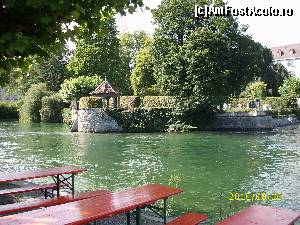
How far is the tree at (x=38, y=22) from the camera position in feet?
13.8

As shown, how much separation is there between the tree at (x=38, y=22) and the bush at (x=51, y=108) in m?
53.5

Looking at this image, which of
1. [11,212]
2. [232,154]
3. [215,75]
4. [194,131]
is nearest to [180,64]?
[215,75]

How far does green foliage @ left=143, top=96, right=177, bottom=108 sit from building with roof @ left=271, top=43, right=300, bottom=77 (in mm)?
56799

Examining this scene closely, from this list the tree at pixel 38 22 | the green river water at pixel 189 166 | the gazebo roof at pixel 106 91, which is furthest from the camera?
the gazebo roof at pixel 106 91

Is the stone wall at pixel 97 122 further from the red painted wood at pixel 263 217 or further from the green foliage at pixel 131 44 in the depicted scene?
the green foliage at pixel 131 44

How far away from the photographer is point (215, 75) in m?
39.1

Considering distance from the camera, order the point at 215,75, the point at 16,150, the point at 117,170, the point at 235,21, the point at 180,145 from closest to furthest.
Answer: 1. the point at 117,170
2. the point at 16,150
3. the point at 180,145
4. the point at 215,75
5. the point at 235,21

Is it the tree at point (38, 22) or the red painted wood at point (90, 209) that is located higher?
the tree at point (38, 22)

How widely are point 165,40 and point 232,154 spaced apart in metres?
22.1

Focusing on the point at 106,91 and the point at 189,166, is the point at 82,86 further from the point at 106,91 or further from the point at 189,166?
the point at 189,166

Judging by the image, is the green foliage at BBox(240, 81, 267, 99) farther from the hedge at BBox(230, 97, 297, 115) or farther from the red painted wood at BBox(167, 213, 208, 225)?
the red painted wood at BBox(167, 213, 208, 225)

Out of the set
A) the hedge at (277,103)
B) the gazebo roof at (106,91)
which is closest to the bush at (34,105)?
the gazebo roof at (106,91)

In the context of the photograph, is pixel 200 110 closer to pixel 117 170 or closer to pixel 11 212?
pixel 117 170
